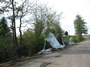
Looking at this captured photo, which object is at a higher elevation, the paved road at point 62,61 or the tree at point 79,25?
the tree at point 79,25

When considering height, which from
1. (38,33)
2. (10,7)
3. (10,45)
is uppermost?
(10,7)

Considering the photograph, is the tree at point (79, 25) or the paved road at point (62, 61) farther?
the tree at point (79, 25)

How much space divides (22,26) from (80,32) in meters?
53.1

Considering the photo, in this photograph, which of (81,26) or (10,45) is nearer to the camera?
(10,45)

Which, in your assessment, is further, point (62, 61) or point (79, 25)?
point (79, 25)

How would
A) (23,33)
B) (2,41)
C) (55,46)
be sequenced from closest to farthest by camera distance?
1. (2,41)
2. (23,33)
3. (55,46)

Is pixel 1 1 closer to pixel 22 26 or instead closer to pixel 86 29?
pixel 22 26

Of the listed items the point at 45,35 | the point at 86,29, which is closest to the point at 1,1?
the point at 45,35

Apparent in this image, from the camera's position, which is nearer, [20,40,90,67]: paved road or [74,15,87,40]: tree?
[20,40,90,67]: paved road

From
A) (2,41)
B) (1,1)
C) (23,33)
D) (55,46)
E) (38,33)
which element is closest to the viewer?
(2,41)

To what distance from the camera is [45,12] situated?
20969 millimetres

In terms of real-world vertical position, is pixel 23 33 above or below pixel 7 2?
below

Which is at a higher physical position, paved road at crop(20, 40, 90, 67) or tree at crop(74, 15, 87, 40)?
tree at crop(74, 15, 87, 40)

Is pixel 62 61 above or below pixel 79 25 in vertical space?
below
